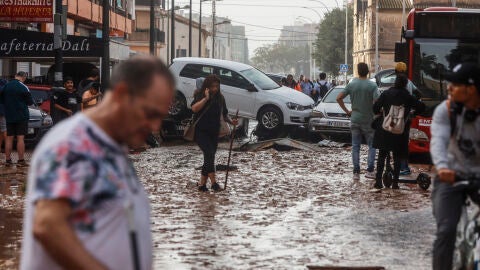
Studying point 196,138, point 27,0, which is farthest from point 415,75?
point 27,0

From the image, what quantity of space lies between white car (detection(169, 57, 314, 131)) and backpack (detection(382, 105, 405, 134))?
11763mm

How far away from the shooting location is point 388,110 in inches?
552

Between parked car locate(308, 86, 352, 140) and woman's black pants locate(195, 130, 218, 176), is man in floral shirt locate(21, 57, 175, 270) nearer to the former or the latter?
woman's black pants locate(195, 130, 218, 176)

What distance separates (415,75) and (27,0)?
16757 mm

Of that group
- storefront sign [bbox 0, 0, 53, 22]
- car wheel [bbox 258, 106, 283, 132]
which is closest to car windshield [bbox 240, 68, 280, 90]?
car wheel [bbox 258, 106, 283, 132]

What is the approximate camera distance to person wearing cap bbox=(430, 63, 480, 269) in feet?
19.3

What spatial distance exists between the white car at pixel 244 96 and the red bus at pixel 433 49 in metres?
9.63

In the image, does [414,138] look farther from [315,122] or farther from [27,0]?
[27,0]

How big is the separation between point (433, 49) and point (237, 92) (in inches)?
409

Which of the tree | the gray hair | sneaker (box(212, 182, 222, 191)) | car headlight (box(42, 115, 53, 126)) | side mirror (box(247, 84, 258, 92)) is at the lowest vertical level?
sneaker (box(212, 182, 222, 191))

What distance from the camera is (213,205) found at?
12570 mm

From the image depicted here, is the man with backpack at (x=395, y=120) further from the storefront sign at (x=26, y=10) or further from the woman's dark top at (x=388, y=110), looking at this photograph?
the storefront sign at (x=26, y=10)

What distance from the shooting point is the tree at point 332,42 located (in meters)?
99.9

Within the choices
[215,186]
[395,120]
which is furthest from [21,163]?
[395,120]
